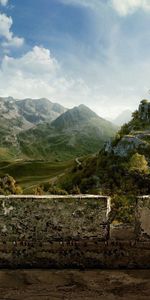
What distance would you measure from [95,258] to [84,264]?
36cm

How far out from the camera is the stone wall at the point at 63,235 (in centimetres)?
1223

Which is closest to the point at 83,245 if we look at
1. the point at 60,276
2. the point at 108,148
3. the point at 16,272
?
the point at 60,276

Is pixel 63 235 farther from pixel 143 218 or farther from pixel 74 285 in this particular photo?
pixel 143 218

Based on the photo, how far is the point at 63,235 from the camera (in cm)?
1234

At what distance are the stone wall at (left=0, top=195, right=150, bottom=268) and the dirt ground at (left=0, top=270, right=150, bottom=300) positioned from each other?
15.0 inches

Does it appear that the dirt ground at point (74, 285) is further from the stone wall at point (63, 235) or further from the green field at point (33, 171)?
the green field at point (33, 171)

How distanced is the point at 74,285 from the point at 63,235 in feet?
5.76

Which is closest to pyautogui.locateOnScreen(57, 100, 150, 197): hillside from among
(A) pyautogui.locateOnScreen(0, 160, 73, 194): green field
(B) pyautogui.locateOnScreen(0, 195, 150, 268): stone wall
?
(A) pyautogui.locateOnScreen(0, 160, 73, 194): green field

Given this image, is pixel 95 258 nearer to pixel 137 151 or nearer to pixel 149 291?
pixel 149 291

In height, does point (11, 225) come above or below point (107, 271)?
above

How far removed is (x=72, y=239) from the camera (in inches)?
485

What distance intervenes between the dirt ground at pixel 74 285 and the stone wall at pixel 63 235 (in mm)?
382

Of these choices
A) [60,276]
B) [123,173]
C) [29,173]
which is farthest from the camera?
[29,173]

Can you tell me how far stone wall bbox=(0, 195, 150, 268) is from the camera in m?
12.2
